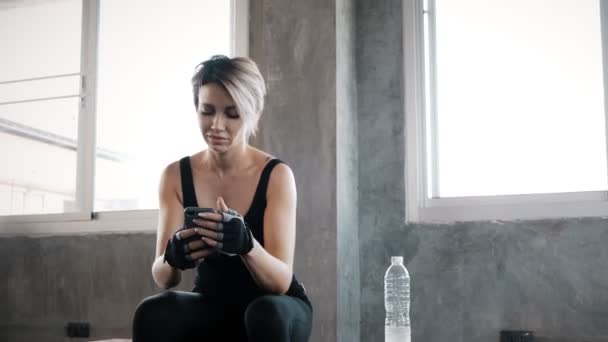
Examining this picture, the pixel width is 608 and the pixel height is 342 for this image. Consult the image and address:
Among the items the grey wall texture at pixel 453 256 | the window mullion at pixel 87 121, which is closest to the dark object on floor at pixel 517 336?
the grey wall texture at pixel 453 256

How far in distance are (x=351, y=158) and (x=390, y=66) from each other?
16.7 inches

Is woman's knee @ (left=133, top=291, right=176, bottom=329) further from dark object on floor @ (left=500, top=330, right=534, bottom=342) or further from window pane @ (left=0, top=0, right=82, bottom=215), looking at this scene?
window pane @ (left=0, top=0, right=82, bottom=215)

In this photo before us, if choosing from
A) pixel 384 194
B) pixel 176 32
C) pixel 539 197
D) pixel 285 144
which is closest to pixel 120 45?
pixel 176 32

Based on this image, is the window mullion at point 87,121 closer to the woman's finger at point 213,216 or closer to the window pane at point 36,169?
the window pane at point 36,169

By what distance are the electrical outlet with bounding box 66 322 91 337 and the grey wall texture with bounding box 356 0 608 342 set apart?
131 centimetres

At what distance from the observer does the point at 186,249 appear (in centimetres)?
159

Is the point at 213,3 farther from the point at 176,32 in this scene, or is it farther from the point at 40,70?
the point at 40,70

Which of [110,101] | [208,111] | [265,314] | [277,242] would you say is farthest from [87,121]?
[265,314]

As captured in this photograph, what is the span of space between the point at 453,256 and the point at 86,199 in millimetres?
1793

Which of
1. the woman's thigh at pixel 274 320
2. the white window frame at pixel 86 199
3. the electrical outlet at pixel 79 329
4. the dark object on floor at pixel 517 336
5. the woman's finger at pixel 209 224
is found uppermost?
the white window frame at pixel 86 199

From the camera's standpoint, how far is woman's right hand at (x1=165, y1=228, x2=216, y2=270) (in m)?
1.57

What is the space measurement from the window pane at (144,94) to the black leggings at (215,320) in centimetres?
184

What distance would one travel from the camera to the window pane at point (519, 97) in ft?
8.92

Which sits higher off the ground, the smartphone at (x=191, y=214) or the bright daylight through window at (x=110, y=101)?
the bright daylight through window at (x=110, y=101)
